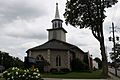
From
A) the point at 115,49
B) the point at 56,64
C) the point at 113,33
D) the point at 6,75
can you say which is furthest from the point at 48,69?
the point at 6,75

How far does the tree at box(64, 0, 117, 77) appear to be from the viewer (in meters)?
35.8

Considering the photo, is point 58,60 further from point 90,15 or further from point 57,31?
point 90,15

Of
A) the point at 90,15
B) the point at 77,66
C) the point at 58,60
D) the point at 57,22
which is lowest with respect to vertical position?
the point at 77,66

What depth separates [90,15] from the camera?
119ft

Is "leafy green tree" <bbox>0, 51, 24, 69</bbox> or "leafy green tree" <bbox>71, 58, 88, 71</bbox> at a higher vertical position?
"leafy green tree" <bbox>0, 51, 24, 69</bbox>

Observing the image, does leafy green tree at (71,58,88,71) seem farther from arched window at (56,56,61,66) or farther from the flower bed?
the flower bed

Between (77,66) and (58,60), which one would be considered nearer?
(58,60)

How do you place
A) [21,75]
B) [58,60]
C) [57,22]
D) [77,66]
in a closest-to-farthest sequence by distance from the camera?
[21,75] → [58,60] → [77,66] → [57,22]

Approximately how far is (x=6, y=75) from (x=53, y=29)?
5453 cm

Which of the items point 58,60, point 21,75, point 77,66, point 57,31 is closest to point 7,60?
point 57,31

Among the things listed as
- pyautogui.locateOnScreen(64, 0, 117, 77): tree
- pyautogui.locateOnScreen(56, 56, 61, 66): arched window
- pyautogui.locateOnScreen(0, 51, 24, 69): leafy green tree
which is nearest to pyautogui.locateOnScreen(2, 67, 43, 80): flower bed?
pyautogui.locateOnScreen(64, 0, 117, 77): tree

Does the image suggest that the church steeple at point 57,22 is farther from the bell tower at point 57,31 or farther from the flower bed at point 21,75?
the flower bed at point 21,75

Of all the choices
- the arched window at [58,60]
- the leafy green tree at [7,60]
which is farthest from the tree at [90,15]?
the leafy green tree at [7,60]

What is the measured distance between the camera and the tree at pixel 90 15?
35.8m
